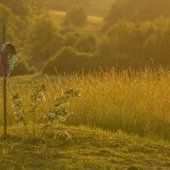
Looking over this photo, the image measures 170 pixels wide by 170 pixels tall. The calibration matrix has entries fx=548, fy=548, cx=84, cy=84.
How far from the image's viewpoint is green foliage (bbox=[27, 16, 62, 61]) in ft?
178

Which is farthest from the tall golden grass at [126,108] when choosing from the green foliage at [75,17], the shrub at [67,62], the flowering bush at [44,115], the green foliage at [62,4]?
the green foliage at [62,4]

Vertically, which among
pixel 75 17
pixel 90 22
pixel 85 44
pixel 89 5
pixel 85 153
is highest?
pixel 89 5

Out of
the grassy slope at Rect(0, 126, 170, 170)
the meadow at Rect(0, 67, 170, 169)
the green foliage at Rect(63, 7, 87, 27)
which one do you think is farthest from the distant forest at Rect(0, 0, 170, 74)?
the grassy slope at Rect(0, 126, 170, 170)

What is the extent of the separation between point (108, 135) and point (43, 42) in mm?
44281

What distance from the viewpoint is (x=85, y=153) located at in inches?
369

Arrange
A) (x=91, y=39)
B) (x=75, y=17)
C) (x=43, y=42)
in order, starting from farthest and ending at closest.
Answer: (x=75, y=17) → (x=43, y=42) → (x=91, y=39)

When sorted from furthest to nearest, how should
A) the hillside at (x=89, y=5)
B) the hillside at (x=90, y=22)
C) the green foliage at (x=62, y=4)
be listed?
the green foliage at (x=62, y=4) → the hillside at (x=89, y=5) → the hillside at (x=90, y=22)

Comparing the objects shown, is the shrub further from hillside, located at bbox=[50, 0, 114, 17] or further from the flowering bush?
hillside, located at bbox=[50, 0, 114, 17]

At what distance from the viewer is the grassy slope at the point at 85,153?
8.67m

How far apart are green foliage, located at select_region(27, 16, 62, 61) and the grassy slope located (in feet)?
144

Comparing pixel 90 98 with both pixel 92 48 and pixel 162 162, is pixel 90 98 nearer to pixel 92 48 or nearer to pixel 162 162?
pixel 162 162

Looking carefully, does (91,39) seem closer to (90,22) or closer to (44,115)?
(44,115)

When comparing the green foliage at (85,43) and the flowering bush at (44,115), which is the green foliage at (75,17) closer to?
the green foliage at (85,43)

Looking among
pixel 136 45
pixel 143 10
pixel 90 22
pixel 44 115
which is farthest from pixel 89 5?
pixel 44 115
